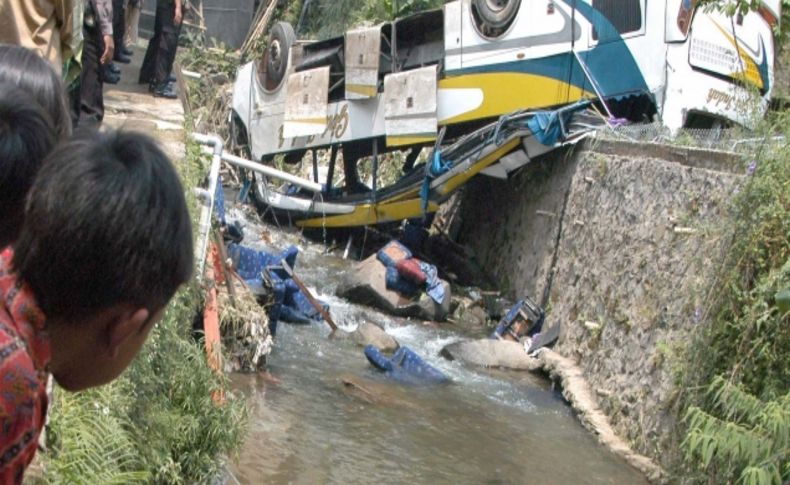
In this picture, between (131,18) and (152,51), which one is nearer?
(131,18)

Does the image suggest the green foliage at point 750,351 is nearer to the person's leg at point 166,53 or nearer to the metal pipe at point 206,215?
the metal pipe at point 206,215

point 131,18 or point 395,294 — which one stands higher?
point 131,18

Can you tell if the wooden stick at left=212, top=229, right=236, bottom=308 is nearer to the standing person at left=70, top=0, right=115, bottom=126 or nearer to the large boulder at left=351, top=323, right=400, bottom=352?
the standing person at left=70, top=0, right=115, bottom=126

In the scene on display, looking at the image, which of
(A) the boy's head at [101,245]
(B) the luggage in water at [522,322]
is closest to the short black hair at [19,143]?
(A) the boy's head at [101,245]

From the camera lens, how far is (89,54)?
6.89 m

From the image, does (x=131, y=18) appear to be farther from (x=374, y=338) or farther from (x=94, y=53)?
→ (x=374, y=338)

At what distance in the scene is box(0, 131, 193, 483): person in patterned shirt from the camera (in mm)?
1469

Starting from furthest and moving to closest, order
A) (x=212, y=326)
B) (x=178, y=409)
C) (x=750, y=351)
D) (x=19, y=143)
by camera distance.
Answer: (x=212, y=326)
(x=750, y=351)
(x=178, y=409)
(x=19, y=143)

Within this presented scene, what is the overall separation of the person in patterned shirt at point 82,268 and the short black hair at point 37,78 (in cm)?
78

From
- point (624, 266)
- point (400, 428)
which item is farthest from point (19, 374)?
point (624, 266)

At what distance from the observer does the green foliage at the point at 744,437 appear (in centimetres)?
539

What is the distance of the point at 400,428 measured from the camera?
29.0 feet

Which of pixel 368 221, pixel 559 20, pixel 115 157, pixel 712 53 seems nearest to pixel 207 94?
pixel 368 221

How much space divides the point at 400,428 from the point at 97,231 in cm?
756
